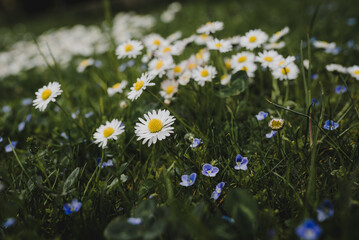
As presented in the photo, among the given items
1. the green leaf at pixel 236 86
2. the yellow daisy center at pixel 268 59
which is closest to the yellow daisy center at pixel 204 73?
the green leaf at pixel 236 86

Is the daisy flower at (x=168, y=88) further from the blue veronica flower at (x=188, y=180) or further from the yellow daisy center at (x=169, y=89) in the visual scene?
the blue veronica flower at (x=188, y=180)

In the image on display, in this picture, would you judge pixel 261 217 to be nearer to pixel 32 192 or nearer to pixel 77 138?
pixel 32 192

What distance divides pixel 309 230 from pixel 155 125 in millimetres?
670

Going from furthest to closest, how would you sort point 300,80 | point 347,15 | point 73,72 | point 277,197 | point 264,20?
point 264,20
point 73,72
point 347,15
point 300,80
point 277,197

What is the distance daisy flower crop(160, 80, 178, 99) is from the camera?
1.45 meters

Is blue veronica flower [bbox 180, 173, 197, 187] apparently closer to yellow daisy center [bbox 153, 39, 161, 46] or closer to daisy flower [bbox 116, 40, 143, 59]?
daisy flower [bbox 116, 40, 143, 59]

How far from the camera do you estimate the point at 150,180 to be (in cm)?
109

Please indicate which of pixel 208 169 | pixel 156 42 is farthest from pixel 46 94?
pixel 208 169

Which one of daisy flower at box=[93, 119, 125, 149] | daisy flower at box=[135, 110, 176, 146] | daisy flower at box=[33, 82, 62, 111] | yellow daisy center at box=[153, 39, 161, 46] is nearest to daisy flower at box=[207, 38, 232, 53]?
yellow daisy center at box=[153, 39, 161, 46]

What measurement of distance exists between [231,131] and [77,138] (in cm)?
92

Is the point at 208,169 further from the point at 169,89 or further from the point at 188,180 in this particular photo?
the point at 169,89

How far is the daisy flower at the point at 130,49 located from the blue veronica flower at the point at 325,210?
117 cm

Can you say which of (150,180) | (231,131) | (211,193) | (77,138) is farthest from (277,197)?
(77,138)

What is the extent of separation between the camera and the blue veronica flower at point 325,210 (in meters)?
0.74
